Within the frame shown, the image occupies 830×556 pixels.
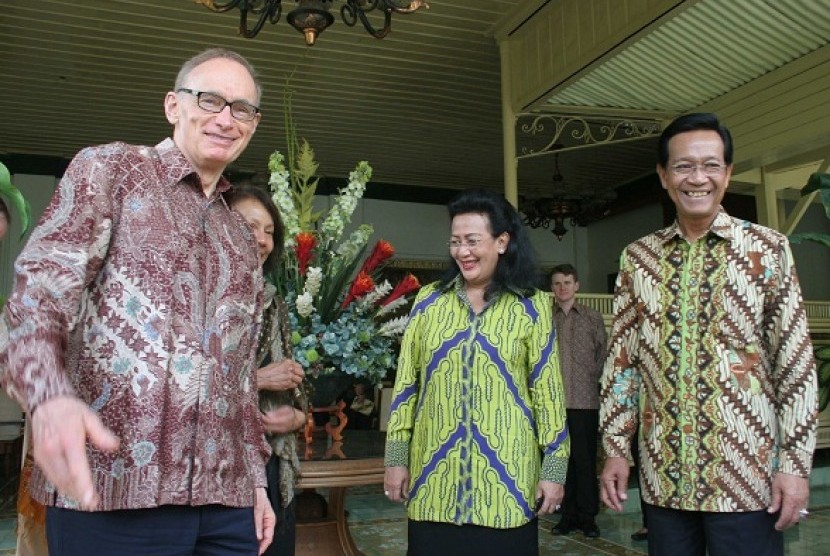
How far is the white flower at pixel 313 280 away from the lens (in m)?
2.37

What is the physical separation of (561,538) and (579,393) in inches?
33.2

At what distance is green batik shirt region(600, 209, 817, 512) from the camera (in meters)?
1.49

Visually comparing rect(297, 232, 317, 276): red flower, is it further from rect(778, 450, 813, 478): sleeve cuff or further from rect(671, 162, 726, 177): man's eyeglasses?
rect(778, 450, 813, 478): sleeve cuff

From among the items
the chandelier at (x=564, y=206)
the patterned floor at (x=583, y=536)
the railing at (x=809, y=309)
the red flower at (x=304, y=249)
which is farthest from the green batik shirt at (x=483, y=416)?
the chandelier at (x=564, y=206)

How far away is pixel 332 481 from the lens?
2383 mm

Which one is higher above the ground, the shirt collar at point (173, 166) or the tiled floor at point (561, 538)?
the shirt collar at point (173, 166)

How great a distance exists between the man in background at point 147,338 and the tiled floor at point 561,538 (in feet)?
9.80

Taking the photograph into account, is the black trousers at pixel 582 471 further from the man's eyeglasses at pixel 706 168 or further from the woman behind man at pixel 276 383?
the man's eyeglasses at pixel 706 168

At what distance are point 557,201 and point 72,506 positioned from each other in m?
6.88

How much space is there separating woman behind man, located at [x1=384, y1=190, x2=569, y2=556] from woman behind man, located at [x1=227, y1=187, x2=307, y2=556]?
269 millimetres

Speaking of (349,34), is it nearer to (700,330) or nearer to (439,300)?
(439,300)

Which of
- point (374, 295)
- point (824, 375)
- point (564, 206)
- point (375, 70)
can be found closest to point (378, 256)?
point (374, 295)

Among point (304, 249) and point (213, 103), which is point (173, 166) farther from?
point (304, 249)

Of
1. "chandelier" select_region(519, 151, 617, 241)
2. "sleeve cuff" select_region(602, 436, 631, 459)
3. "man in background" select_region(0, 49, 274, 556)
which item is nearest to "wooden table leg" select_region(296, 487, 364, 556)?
"sleeve cuff" select_region(602, 436, 631, 459)
